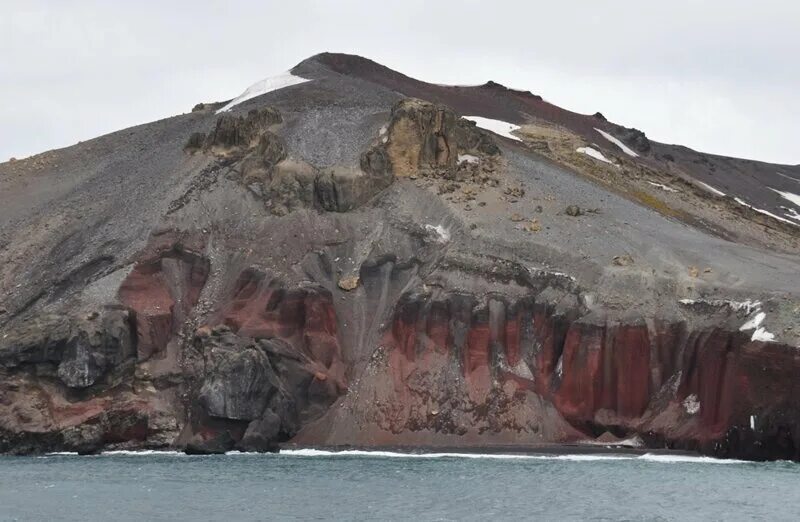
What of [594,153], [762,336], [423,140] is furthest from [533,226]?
[594,153]

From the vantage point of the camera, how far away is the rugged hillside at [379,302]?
259 ft

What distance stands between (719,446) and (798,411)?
15.8 feet

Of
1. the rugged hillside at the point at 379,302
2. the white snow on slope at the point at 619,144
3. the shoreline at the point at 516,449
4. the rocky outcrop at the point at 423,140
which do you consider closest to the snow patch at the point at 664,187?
the rugged hillside at the point at 379,302

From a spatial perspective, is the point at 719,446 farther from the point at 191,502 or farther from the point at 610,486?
the point at 191,502

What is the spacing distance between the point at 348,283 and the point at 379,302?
258 cm

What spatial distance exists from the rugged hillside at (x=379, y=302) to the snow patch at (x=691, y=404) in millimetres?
163

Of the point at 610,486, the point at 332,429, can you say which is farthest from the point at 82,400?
the point at 610,486

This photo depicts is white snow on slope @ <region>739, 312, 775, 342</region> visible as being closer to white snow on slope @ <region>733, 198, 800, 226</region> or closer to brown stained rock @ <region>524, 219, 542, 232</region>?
brown stained rock @ <region>524, 219, 542, 232</region>

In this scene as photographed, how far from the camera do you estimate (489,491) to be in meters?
58.7

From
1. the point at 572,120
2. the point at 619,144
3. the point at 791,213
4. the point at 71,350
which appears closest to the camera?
the point at 71,350

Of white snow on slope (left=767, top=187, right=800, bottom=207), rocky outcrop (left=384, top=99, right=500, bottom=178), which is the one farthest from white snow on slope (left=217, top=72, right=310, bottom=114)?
white snow on slope (left=767, top=187, right=800, bottom=207)

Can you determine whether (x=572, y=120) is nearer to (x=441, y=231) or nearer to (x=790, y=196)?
(x=790, y=196)

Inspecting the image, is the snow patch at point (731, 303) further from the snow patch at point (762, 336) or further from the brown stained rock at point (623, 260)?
the brown stained rock at point (623, 260)

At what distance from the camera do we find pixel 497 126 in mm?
122625
